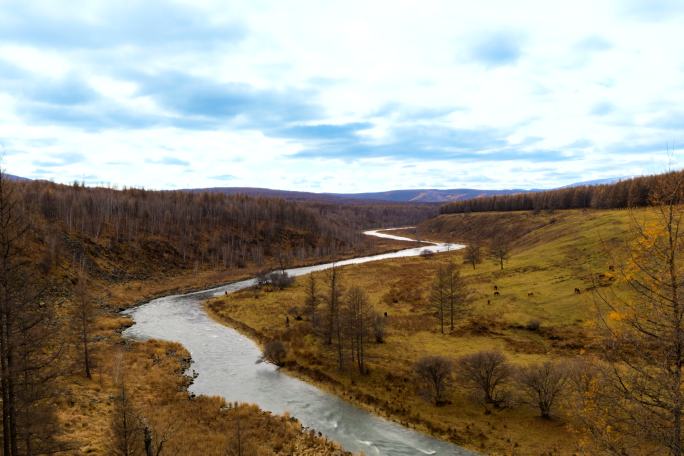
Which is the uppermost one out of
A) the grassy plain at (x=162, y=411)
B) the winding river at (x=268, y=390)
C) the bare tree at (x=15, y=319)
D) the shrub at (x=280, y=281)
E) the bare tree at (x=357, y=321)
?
the bare tree at (x=15, y=319)

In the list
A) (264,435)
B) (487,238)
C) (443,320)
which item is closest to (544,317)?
(443,320)

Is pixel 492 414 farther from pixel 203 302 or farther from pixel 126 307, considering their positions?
pixel 126 307

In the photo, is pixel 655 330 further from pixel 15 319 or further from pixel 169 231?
pixel 169 231

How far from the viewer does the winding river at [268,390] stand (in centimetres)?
2767

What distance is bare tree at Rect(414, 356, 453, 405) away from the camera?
33.0 m

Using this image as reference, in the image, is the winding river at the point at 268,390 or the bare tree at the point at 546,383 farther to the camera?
the bare tree at the point at 546,383

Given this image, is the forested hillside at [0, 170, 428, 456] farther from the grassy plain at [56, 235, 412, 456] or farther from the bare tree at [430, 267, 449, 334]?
the bare tree at [430, 267, 449, 334]

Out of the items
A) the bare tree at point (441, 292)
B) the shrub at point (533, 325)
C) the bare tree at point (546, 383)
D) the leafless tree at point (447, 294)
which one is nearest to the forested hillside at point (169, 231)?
the bare tree at point (441, 292)

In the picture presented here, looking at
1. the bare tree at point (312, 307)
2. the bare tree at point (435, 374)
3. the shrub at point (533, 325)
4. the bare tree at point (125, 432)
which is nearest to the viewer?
the bare tree at point (125, 432)

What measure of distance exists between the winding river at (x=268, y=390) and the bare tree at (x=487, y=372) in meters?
6.67

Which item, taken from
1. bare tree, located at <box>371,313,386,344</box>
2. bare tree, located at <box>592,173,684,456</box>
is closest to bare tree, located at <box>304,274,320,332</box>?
bare tree, located at <box>371,313,386,344</box>

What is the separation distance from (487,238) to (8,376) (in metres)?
174

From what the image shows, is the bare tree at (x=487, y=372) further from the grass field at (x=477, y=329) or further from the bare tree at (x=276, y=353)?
the bare tree at (x=276, y=353)

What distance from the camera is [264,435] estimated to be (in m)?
27.5
